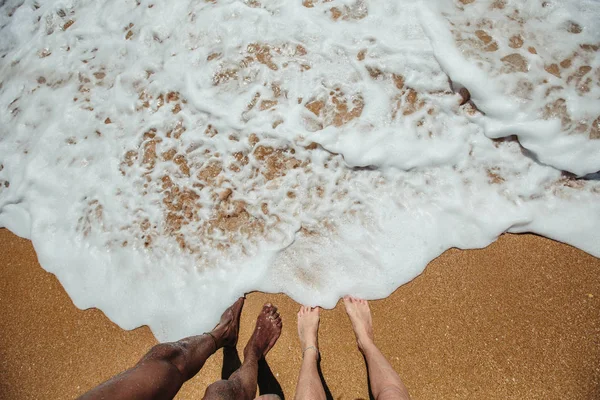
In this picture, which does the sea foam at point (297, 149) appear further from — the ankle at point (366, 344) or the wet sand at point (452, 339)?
the ankle at point (366, 344)

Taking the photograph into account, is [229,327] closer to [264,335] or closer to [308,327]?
[264,335]

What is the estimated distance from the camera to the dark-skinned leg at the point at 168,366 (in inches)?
58.9

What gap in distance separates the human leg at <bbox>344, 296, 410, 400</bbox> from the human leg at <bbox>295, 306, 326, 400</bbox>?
8.2 inches

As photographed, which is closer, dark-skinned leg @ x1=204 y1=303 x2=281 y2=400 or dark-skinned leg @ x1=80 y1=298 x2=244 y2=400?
dark-skinned leg @ x1=80 y1=298 x2=244 y2=400

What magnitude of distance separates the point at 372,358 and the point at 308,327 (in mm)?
367

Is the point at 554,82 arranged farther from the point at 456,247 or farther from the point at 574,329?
the point at 574,329

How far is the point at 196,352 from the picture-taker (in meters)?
1.83

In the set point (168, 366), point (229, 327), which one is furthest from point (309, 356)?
point (168, 366)

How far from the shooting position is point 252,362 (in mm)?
1925

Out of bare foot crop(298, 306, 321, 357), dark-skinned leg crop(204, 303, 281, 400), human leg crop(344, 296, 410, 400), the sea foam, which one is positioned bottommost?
dark-skinned leg crop(204, 303, 281, 400)

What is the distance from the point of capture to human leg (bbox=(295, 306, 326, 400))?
176cm

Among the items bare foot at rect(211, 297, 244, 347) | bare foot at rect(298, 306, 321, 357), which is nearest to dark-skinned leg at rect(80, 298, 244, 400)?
bare foot at rect(211, 297, 244, 347)

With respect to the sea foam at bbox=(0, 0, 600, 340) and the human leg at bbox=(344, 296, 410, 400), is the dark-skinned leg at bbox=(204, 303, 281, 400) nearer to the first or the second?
the sea foam at bbox=(0, 0, 600, 340)

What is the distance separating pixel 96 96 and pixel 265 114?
1.28m
